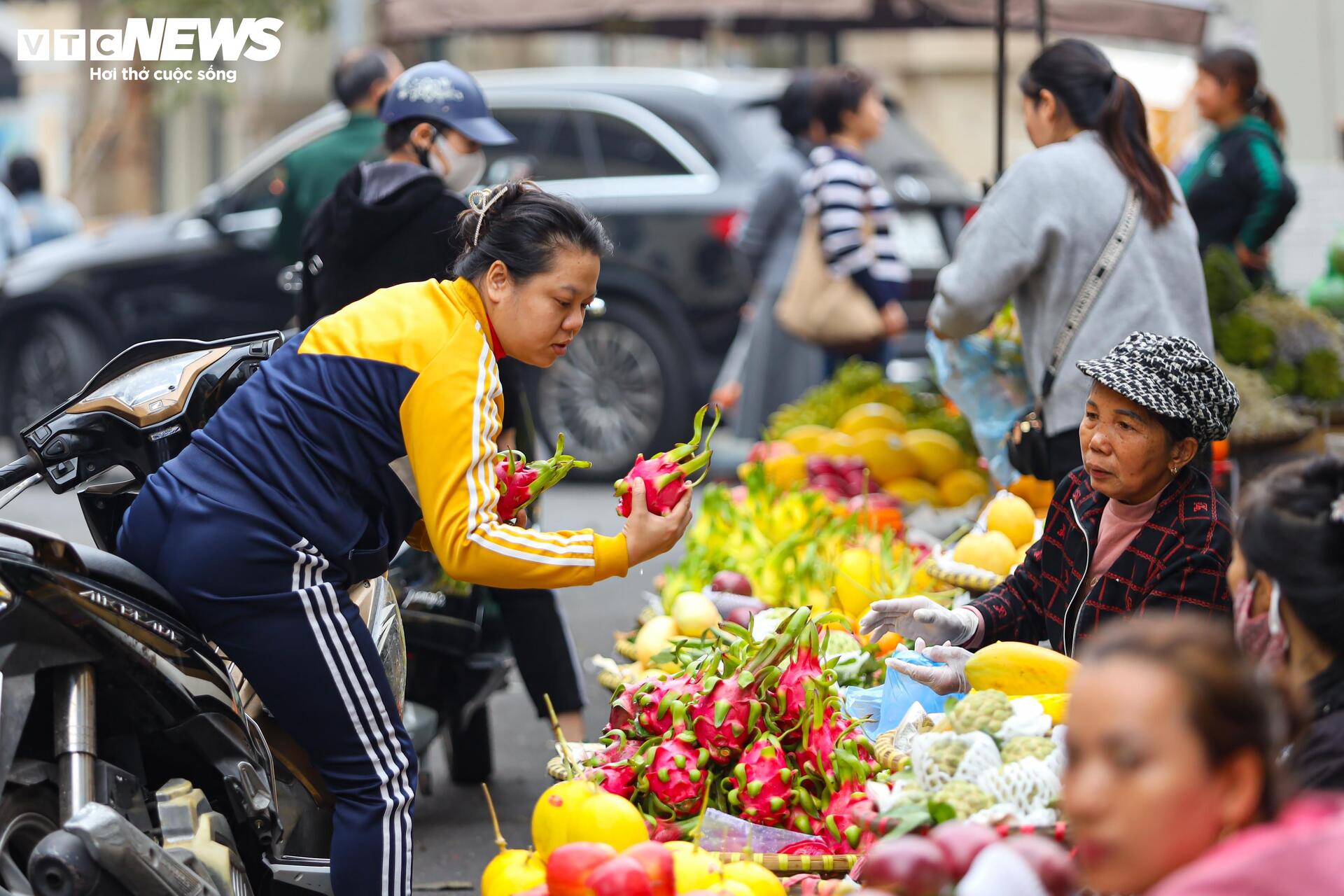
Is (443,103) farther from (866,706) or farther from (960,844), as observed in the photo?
(960,844)

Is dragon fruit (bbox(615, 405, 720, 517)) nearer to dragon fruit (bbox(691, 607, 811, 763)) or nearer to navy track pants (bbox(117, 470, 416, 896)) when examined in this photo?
dragon fruit (bbox(691, 607, 811, 763))

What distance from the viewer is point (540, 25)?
11031 mm

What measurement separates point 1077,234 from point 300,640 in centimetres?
253

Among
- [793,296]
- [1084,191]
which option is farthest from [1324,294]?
[1084,191]

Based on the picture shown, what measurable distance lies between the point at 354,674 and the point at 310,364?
0.58 m

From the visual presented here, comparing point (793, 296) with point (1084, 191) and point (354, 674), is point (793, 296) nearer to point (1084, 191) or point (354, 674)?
point (1084, 191)

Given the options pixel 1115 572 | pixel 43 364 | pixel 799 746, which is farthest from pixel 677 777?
pixel 43 364

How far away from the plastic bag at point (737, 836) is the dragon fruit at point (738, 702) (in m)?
0.15

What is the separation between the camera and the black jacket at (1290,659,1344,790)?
7.06ft

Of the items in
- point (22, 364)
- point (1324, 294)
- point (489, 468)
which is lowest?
point (22, 364)

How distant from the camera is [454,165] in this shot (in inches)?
187

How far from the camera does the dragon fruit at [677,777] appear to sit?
297cm

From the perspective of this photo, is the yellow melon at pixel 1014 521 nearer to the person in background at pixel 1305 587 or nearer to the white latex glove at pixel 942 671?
the white latex glove at pixel 942 671
